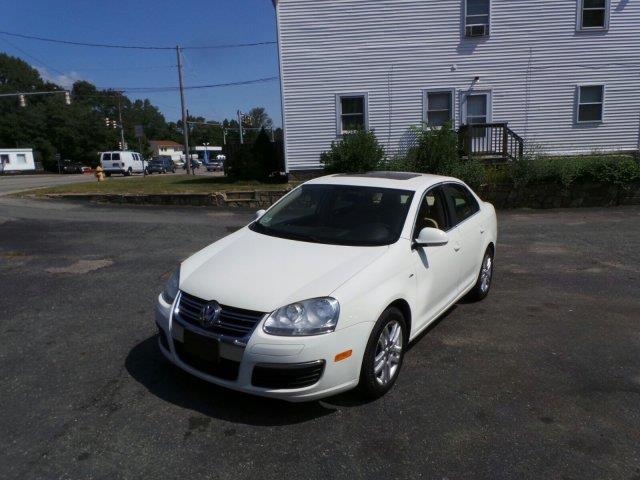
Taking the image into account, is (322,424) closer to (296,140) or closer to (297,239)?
(297,239)

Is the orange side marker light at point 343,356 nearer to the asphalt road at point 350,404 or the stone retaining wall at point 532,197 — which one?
the asphalt road at point 350,404

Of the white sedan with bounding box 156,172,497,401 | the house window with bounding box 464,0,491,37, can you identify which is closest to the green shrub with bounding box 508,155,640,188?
the house window with bounding box 464,0,491,37

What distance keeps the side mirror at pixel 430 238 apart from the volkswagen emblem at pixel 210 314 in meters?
1.67

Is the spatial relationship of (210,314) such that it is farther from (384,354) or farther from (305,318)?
(384,354)

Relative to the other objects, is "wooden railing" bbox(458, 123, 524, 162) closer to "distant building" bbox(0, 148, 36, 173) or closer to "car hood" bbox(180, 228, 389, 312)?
"car hood" bbox(180, 228, 389, 312)

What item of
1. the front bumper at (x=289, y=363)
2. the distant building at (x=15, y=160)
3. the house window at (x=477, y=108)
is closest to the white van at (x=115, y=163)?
the distant building at (x=15, y=160)

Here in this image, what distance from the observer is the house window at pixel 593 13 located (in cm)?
1681

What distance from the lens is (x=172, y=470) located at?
2805 mm

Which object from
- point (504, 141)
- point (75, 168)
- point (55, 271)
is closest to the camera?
point (55, 271)

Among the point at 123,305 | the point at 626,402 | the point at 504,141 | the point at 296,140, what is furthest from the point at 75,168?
the point at 626,402

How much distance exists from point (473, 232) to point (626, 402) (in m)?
2.17

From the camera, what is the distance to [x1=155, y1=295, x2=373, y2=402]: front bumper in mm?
3088

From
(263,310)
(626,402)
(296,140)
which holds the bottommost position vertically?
(626,402)

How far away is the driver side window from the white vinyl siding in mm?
13228
